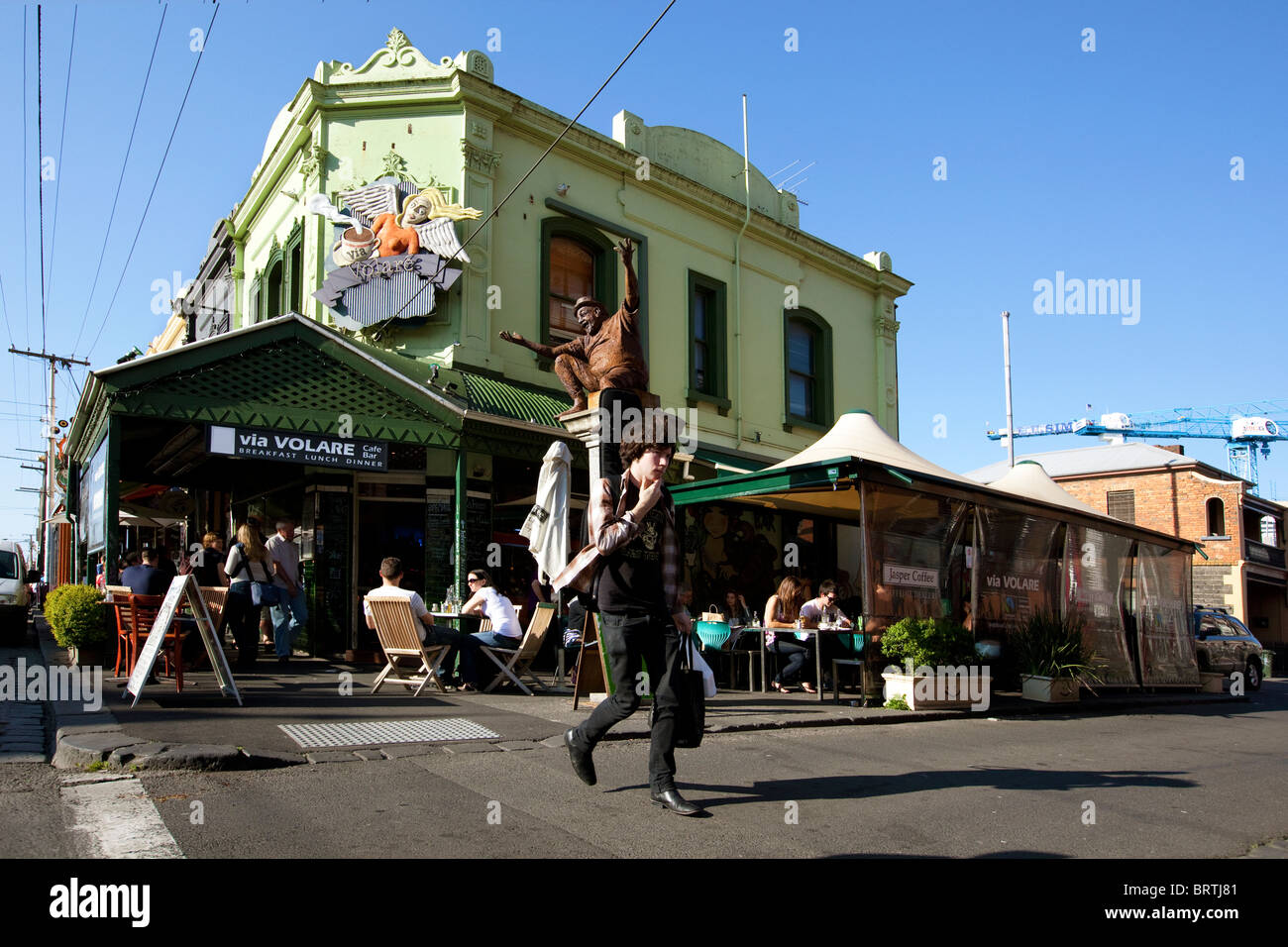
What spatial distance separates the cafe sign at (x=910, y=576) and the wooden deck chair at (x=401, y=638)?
4.74 metres

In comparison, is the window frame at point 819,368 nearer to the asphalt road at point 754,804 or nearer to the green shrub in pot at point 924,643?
the green shrub in pot at point 924,643

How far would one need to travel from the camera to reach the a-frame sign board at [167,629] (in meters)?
7.29

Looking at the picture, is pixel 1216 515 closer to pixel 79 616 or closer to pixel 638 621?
pixel 79 616

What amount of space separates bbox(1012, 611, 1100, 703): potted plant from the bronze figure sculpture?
19.6 feet

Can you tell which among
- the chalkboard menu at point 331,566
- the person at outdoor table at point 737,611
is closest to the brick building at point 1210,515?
the person at outdoor table at point 737,611

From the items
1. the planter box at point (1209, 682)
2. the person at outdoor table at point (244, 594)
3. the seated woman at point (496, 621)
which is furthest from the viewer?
the planter box at point (1209, 682)

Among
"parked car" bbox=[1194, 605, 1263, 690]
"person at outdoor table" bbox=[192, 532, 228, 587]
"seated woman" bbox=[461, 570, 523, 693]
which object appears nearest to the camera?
"seated woman" bbox=[461, 570, 523, 693]

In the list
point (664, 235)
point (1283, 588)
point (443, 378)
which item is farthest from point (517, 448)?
point (1283, 588)

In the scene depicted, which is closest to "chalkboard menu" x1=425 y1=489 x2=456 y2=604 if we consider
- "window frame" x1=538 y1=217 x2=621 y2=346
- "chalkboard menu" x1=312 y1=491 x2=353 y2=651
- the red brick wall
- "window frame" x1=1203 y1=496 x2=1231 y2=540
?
"chalkboard menu" x1=312 y1=491 x2=353 y2=651

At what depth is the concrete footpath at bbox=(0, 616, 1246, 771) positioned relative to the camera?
570 centimetres

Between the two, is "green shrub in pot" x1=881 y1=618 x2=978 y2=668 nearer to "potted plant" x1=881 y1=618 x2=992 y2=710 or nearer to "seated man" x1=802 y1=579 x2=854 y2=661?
"potted plant" x1=881 y1=618 x2=992 y2=710

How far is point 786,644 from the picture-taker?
1145 centimetres

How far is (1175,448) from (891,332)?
28.5m
